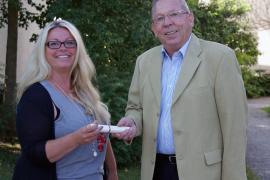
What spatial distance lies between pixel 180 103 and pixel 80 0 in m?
5.10

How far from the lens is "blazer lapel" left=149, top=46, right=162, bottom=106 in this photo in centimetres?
317

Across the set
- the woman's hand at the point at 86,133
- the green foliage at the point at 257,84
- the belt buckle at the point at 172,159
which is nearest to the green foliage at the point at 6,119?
the belt buckle at the point at 172,159

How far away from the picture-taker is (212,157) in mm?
3033

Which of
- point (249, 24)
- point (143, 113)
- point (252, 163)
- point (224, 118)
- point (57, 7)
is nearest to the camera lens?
point (224, 118)

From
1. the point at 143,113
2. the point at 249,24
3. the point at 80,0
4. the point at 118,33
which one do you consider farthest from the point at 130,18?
the point at 249,24

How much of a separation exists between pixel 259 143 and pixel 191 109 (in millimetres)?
8132

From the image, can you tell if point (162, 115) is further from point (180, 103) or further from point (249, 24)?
point (249, 24)

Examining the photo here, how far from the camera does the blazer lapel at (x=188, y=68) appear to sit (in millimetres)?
3042

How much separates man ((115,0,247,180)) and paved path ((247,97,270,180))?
5.05m

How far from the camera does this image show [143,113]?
3293 mm

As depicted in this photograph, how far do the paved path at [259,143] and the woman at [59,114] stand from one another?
540 centimetres

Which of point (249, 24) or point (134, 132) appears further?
point (249, 24)

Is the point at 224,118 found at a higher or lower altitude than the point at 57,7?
lower

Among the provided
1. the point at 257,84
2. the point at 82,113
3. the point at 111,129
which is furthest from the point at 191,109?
the point at 257,84
